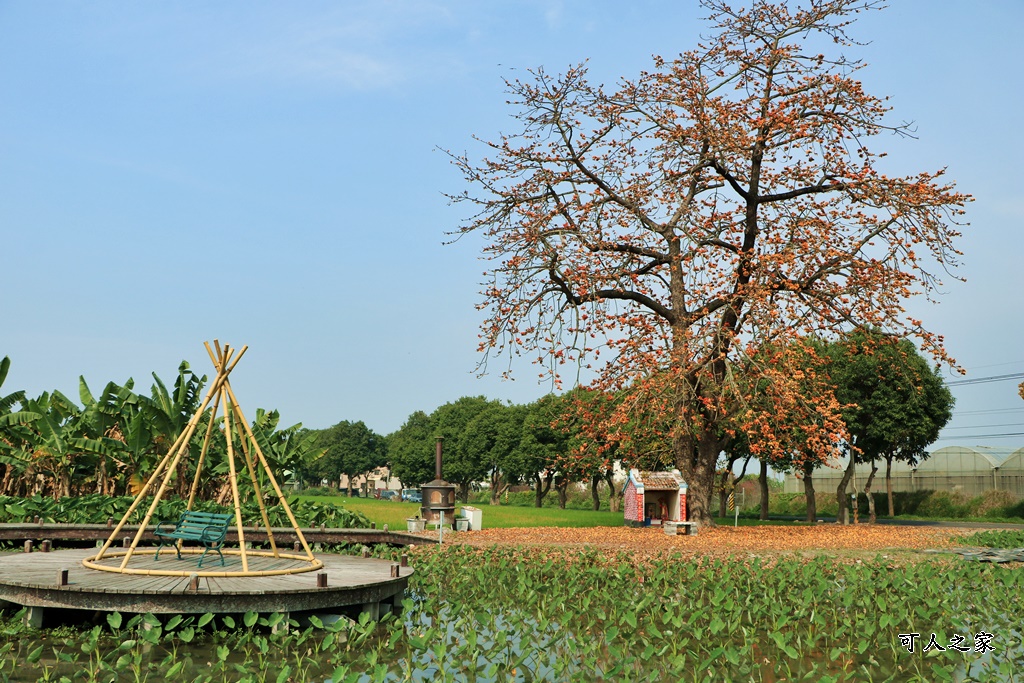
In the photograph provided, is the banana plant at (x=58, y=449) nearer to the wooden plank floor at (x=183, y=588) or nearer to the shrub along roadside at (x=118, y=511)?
the shrub along roadside at (x=118, y=511)

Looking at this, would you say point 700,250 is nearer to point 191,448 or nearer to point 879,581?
point 879,581

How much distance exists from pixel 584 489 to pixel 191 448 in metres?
61.4

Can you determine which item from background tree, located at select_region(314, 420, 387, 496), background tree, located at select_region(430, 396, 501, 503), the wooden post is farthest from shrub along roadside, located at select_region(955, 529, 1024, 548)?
background tree, located at select_region(314, 420, 387, 496)

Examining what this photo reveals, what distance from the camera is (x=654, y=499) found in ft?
110

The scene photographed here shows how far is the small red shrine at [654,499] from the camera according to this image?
3262cm

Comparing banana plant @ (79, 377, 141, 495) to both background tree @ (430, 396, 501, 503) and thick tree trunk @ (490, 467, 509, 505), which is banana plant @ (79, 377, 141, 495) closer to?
background tree @ (430, 396, 501, 503)

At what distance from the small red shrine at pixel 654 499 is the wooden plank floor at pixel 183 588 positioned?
2001 cm

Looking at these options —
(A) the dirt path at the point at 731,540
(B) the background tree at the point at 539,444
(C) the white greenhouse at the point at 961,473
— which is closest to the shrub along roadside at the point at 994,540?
(A) the dirt path at the point at 731,540

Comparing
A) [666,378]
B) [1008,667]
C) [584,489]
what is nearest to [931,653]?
[1008,667]

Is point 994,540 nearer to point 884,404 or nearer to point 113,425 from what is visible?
point 884,404

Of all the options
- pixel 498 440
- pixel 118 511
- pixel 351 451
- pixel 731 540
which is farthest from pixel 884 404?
pixel 351 451

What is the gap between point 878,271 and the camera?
77.4 ft

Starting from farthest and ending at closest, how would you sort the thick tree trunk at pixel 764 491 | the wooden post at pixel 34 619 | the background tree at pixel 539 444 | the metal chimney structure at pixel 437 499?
the background tree at pixel 539 444, the thick tree trunk at pixel 764 491, the metal chimney structure at pixel 437 499, the wooden post at pixel 34 619

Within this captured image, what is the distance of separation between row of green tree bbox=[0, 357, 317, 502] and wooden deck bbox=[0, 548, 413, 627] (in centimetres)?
959
